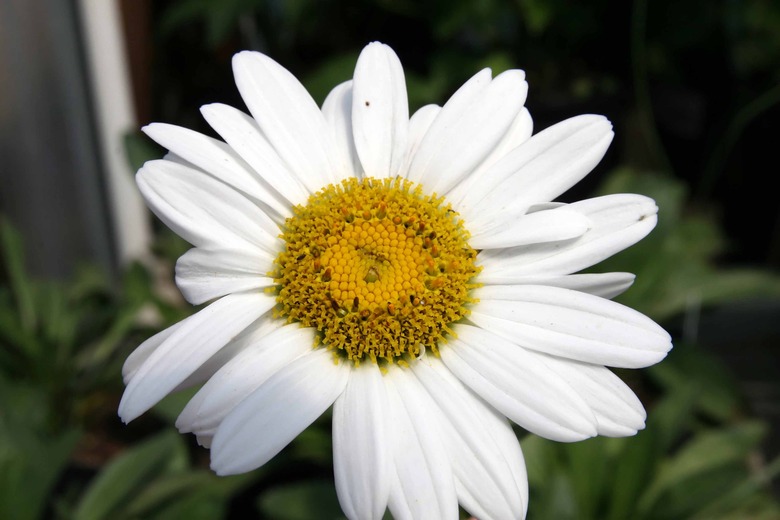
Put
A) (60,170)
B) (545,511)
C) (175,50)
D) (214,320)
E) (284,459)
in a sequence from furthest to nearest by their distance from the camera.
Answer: (175,50) → (60,170) → (284,459) → (545,511) → (214,320)

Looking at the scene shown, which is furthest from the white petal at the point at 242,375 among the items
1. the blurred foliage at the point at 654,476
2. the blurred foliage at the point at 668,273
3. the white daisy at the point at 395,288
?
the blurred foliage at the point at 668,273

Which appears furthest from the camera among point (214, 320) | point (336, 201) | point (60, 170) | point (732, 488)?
point (60, 170)

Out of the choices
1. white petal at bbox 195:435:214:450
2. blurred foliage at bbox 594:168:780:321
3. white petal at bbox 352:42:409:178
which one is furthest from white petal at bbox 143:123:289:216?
blurred foliage at bbox 594:168:780:321

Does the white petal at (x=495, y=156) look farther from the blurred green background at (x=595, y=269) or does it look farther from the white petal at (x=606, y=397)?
the blurred green background at (x=595, y=269)

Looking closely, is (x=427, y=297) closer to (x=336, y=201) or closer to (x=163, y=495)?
(x=336, y=201)

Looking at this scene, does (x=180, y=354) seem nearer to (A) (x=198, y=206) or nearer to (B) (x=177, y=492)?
(A) (x=198, y=206)

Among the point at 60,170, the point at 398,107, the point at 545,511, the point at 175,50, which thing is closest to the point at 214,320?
the point at 398,107
